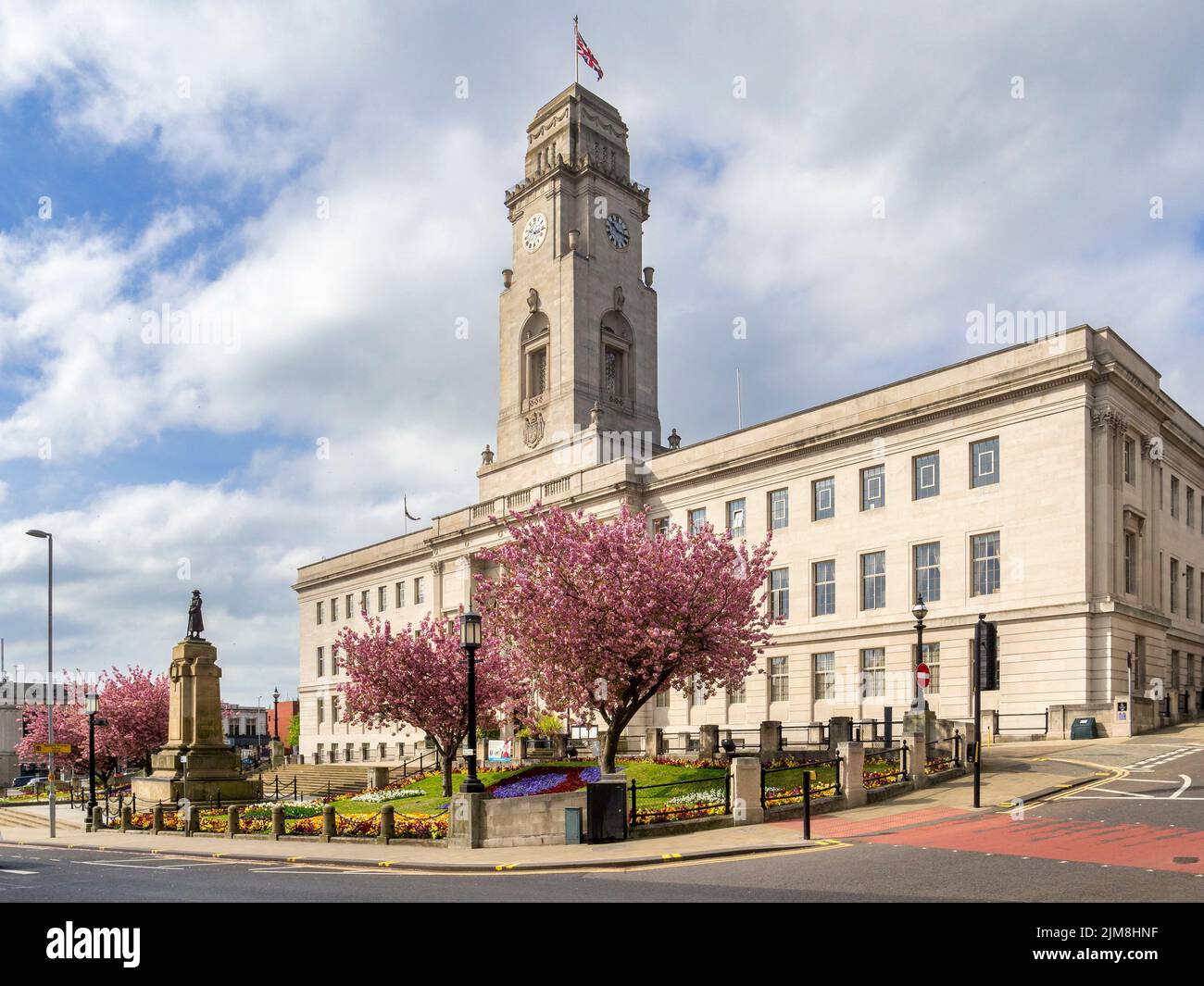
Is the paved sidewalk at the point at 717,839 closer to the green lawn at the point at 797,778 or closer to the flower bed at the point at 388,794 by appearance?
the green lawn at the point at 797,778

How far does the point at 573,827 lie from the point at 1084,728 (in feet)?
82.2

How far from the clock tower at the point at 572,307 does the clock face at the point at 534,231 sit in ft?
0.45

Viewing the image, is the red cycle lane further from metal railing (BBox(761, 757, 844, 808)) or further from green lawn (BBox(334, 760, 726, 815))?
green lawn (BBox(334, 760, 726, 815))

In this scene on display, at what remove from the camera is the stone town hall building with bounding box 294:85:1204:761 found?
4278 cm

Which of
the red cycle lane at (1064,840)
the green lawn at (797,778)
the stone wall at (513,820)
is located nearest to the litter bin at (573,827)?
the stone wall at (513,820)

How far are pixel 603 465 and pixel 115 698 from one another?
32.1 metres

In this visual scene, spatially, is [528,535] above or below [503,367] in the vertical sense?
below

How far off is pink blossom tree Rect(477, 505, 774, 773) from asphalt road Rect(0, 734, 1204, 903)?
344 inches

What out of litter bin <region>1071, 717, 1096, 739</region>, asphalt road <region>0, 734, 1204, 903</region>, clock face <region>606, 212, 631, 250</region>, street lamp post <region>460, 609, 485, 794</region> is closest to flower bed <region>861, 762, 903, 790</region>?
asphalt road <region>0, 734, 1204, 903</region>

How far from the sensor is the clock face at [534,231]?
7731 cm

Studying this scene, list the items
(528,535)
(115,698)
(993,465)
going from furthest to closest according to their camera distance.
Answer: (115,698), (993,465), (528,535)
